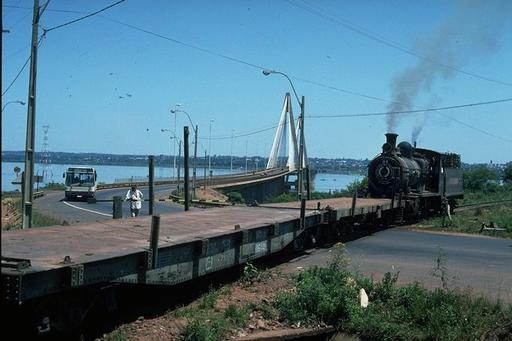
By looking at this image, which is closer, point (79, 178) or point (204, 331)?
point (204, 331)

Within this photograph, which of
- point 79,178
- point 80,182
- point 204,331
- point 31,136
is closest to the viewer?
point 204,331

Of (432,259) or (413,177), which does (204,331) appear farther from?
(413,177)

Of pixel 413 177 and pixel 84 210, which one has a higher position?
pixel 413 177

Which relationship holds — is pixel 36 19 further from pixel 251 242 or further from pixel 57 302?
pixel 57 302

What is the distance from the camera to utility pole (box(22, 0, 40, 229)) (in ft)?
57.3

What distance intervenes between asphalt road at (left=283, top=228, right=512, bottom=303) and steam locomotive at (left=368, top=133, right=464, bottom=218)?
287cm

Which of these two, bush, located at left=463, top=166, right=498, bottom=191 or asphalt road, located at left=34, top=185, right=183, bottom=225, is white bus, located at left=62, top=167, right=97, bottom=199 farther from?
bush, located at left=463, top=166, right=498, bottom=191

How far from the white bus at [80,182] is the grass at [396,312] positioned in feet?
135

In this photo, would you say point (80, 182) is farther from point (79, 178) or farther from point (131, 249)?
point (131, 249)

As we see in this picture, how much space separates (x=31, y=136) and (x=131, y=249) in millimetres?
10662

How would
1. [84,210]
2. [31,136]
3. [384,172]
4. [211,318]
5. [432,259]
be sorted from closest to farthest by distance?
[211,318] < [432,259] < [31,136] < [384,172] < [84,210]

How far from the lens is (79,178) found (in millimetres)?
50344

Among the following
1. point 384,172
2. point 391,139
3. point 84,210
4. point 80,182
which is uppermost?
point 391,139

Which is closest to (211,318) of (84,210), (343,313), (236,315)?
(236,315)
